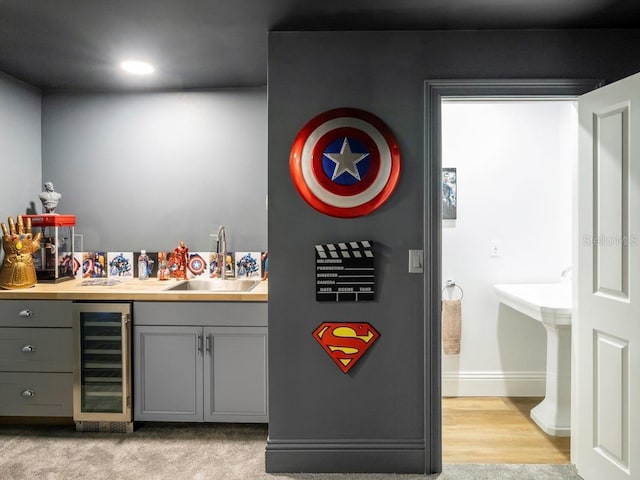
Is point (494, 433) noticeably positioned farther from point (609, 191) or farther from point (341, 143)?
point (341, 143)

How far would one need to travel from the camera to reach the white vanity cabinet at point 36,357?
3.20 m

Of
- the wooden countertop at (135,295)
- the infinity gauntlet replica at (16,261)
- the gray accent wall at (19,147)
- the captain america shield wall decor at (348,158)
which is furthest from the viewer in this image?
the gray accent wall at (19,147)

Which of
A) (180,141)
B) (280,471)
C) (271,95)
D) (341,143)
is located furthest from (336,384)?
(180,141)

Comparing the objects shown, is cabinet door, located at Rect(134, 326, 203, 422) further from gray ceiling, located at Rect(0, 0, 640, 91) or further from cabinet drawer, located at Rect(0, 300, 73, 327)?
gray ceiling, located at Rect(0, 0, 640, 91)

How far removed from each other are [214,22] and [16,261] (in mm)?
2035

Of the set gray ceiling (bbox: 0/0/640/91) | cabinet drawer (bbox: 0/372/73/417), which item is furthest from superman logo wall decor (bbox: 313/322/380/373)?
cabinet drawer (bbox: 0/372/73/417)

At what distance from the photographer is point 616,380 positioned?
2420 mm

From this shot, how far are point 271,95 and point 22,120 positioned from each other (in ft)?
6.92

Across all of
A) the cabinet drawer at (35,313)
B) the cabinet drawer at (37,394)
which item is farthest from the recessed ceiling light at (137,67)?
the cabinet drawer at (37,394)

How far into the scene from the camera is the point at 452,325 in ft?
12.8

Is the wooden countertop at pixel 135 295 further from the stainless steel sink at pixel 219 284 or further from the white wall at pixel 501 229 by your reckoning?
the white wall at pixel 501 229

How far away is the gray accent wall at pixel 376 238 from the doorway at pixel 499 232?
1.23 m

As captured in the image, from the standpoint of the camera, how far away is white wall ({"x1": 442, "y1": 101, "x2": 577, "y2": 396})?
3.92m

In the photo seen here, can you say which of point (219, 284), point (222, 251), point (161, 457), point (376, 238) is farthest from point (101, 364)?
point (376, 238)
